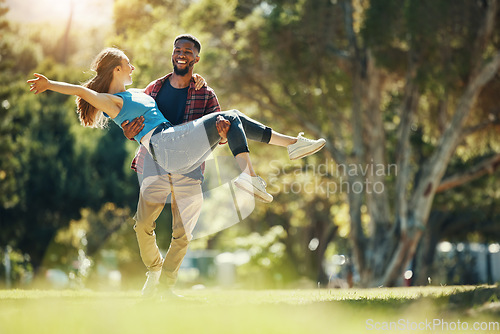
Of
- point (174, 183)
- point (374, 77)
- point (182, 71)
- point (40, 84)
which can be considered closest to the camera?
point (40, 84)

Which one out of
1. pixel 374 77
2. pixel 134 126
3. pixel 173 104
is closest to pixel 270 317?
pixel 134 126

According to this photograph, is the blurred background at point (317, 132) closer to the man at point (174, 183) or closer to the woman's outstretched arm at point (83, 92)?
the man at point (174, 183)

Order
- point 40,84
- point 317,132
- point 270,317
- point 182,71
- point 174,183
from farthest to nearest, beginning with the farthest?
point 317,132, point 182,71, point 174,183, point 40,84, point 270,317

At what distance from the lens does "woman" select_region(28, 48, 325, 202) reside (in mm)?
5234

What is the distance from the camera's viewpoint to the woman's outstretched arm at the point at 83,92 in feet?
16.8

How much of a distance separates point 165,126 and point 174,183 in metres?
0.58

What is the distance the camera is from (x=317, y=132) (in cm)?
1861

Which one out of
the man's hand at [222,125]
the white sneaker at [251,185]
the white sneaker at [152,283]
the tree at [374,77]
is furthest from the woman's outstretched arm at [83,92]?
the tree at [374,77]

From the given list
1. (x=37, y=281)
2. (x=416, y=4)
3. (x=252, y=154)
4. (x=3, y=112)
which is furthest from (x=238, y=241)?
(x=416, y=4)

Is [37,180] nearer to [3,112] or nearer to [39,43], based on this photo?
[3,112]

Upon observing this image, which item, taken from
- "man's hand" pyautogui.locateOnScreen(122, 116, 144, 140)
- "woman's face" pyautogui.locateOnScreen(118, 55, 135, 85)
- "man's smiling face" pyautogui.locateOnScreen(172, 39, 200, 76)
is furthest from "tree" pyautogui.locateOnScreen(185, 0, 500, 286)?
"man's hand" pyautogui.locateOnScreen(122, 116, 144, 140)

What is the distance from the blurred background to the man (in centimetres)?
563

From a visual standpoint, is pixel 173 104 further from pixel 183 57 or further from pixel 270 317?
pixel 270 317

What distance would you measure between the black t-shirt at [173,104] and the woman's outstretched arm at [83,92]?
0.53m
